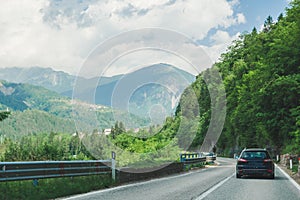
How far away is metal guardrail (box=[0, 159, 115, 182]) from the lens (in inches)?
391

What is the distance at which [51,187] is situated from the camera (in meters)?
11.4

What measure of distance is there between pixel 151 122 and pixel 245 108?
87.6ft

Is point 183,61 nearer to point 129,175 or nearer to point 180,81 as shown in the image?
Answer: point 180,81

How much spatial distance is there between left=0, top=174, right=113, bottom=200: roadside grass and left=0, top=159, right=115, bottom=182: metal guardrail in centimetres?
19

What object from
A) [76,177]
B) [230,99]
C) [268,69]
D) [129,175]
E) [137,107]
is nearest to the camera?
[76,177]

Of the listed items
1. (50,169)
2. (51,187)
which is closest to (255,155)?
(50,169)

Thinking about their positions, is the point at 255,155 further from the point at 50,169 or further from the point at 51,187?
the point at 51,187

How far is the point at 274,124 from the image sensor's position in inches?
1447

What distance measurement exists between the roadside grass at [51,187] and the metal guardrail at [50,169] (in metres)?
0.19

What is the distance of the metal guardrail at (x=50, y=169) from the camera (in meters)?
9.92

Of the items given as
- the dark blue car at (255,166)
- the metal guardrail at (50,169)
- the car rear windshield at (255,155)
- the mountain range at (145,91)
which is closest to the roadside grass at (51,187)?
the metal guardrail at (50,169)

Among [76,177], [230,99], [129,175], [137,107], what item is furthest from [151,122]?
[230,99]

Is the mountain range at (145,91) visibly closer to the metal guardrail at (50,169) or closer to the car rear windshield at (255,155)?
the metal guardrail at (50,169)

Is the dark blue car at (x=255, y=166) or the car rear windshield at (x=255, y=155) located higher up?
the car rear windshield at (x=255, y=155)
